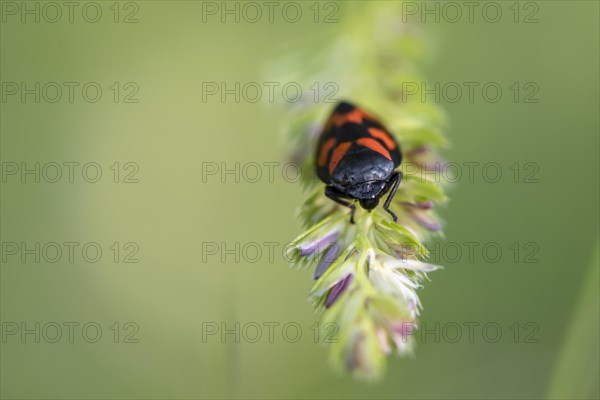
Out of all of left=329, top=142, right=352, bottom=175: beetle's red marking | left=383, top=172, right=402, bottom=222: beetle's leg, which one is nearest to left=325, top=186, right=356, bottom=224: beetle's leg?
left=383, top=172, right=402, bottom=222: beetle's leg

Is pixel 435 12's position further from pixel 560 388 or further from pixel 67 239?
pixel 67 239

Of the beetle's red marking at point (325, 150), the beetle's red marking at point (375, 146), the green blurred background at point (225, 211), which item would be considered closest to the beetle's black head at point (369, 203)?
the beetle's red marking at point (375, 146)

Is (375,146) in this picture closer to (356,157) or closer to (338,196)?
(356,157)

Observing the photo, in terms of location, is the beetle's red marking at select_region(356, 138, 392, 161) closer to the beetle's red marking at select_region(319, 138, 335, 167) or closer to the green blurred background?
the beetle's red marking at select_region(319, 138, 335, 167)

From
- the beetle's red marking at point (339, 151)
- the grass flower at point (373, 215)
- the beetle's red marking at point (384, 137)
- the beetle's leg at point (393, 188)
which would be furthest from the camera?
the beetle's red marking at point (339, 151)

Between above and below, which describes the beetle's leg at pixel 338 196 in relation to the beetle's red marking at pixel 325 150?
below

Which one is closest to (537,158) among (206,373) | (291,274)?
(291,274)

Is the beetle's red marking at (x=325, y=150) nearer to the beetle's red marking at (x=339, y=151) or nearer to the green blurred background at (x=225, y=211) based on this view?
the beetle's red marking at (x=339, y=151)
